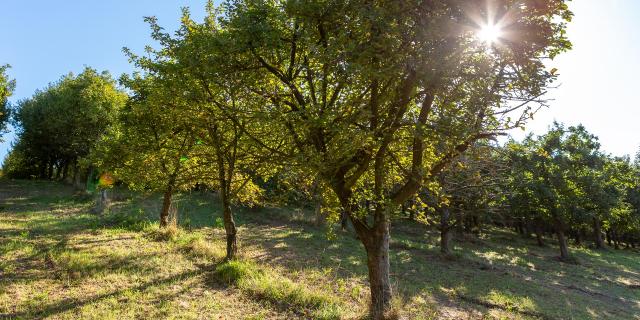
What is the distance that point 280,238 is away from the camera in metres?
22.6

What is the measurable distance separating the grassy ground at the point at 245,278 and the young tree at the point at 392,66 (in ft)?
11.2

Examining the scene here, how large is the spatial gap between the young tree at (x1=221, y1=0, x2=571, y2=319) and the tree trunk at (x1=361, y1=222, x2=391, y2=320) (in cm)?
3

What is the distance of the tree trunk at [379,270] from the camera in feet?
30.5

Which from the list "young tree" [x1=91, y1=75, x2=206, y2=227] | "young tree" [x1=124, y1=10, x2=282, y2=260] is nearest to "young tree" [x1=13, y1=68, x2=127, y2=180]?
"young tree" [x1=91, y1=75, x2=206, y2=227]

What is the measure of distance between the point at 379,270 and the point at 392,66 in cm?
527

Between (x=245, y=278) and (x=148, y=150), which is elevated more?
(x=148, y=150)

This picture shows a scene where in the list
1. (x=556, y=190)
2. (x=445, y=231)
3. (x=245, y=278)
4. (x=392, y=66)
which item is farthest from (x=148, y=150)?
(x=556, y=190)

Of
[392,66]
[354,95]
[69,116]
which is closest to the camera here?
[392,66]

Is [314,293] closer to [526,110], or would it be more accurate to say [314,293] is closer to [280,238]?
[526,110]

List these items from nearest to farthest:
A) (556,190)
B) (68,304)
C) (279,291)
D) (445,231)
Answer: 1. (68,304)
2. (279,291)
3. (445,231)
4. (556,190)

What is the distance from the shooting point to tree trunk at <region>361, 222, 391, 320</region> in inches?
366

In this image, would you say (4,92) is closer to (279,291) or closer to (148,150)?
(148,150)

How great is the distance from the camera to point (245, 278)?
11.6 m

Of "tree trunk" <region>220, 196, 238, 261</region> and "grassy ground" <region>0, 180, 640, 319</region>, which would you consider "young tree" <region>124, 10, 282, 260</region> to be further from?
"grassy ground" <region>0, 180, 640, 319</region>
